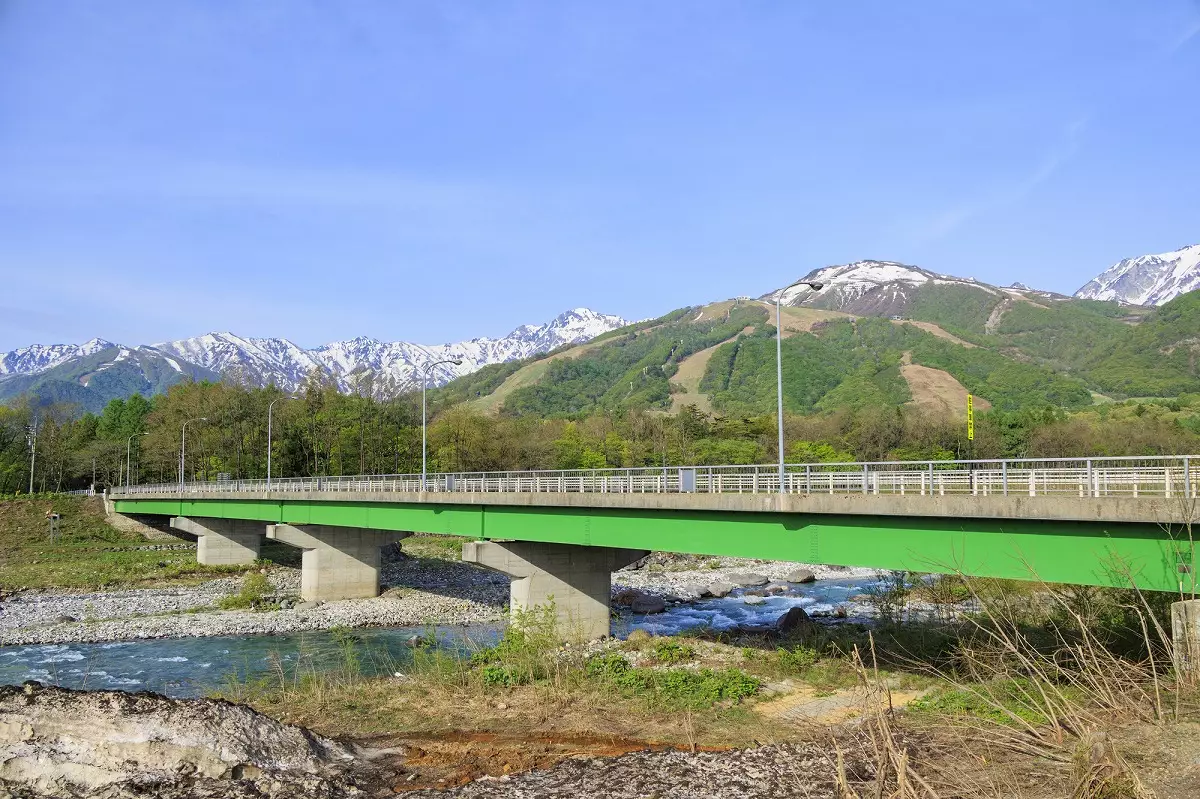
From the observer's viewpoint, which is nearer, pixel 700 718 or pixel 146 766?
pixel 146 766

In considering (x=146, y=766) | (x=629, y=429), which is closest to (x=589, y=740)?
(x=146, y=766)

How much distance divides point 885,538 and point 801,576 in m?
35.6

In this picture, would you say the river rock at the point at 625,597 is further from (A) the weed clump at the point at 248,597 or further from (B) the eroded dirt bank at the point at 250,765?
(B) the eroded dirt bank at the point at 250,765

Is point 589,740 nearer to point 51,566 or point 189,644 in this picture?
point 189,644

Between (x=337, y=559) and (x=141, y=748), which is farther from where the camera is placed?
(x=337, y=559)

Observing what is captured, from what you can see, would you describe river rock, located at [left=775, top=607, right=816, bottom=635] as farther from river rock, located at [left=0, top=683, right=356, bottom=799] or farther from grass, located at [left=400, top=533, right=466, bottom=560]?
grass, located at [left=400, top=533, right=466, bottom=560]

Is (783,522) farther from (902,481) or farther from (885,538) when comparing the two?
(902,481)

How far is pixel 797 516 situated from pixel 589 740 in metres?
9.94

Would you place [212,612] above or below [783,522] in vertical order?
below

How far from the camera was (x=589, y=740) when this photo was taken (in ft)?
51.6

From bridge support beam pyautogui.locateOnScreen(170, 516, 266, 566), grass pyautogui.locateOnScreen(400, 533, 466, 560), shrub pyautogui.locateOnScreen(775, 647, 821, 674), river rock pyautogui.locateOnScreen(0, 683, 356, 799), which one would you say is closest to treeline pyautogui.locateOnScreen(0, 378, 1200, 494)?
grass pyautogui.locateOnScreen(400, 533, 466, 560)

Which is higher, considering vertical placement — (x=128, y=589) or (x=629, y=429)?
(x=629, y=429)

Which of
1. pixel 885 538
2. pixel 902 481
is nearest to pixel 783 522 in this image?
pixel 885 538

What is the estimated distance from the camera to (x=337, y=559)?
4944 centimetres
